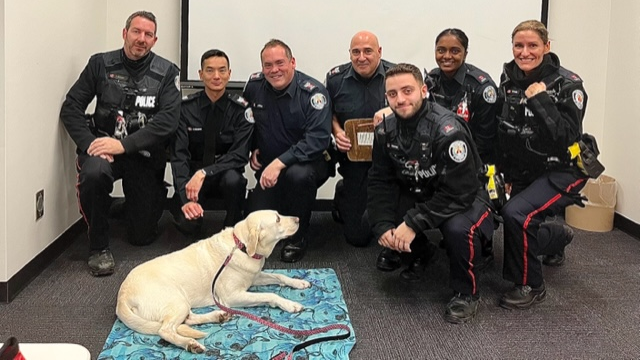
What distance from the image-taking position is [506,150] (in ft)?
11.6

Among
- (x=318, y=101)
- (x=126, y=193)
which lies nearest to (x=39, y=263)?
(x=126, y=193)

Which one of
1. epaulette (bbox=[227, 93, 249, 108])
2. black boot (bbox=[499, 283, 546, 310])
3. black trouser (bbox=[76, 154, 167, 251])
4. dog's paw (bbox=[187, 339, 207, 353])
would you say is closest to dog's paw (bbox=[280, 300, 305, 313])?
dog's paw (bbox=[187, 339, 207, 353])

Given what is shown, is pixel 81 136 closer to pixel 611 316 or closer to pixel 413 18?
pixel 413 18

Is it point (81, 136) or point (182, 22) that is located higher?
point (182, 22)

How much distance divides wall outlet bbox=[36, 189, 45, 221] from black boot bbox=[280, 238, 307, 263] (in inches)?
58.5

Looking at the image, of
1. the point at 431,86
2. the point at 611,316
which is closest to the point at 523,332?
the point at 611,316

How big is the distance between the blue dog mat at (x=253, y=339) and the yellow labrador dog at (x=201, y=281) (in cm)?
5

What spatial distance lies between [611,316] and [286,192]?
6.63 ft

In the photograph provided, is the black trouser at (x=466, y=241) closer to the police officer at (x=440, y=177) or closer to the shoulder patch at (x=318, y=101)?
the police officer at (x=440, y=177)

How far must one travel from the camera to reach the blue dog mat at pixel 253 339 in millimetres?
2807

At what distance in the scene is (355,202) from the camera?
4453 mm

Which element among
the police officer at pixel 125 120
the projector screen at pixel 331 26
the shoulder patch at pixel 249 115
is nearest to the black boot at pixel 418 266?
the shoulder patch at pixel 249 115

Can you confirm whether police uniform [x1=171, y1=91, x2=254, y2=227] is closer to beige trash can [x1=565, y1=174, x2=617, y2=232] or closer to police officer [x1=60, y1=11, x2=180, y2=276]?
police officer [x1=60, y1=11, x2=180, y2=276]

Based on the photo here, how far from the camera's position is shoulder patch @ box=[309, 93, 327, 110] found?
4.18m
